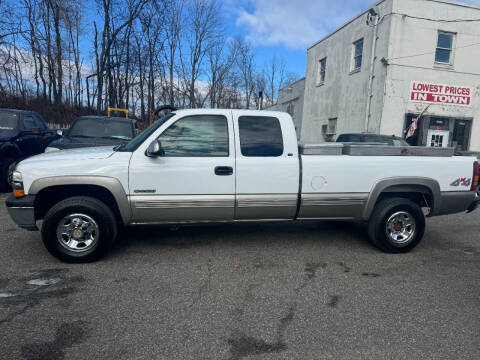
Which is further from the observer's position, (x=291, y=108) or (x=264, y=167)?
(x=291, y=108)

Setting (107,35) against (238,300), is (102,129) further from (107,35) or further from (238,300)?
(107,35)

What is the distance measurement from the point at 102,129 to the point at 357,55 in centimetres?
1318

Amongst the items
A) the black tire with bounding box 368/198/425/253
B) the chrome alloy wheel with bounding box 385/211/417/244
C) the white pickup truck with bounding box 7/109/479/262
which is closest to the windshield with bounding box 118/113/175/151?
the white pickup truck with bounding box 7/109/479/262

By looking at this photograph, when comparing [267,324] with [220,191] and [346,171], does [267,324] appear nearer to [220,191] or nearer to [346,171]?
[220,191]

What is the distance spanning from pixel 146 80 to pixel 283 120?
2829 cm

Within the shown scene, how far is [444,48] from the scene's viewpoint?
47.4ft

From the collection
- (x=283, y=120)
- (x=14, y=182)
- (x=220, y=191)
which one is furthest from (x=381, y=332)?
(x=14, y=182)

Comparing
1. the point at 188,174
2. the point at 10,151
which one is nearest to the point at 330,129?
the point at 10,151

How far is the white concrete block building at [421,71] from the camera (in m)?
14.0

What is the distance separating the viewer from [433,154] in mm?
4672

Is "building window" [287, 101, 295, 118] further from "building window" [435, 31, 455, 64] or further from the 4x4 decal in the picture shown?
the 4x4 decal

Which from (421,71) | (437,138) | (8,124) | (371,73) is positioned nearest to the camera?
(8,124)

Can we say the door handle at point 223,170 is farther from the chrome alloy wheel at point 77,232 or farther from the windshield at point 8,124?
the windshield at point 8,124

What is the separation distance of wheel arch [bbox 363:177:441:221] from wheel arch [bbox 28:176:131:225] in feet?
10.4
